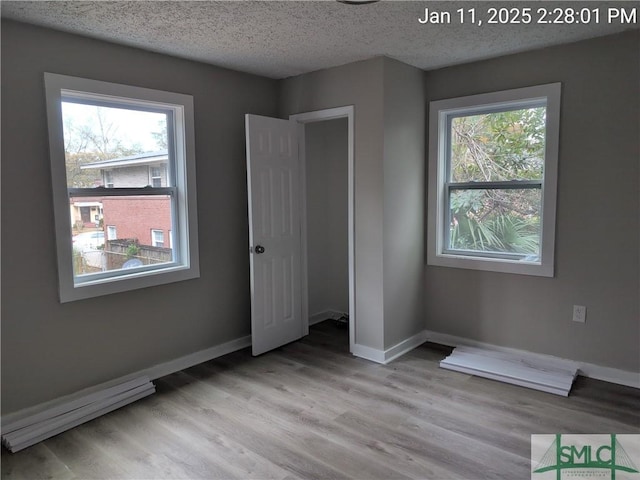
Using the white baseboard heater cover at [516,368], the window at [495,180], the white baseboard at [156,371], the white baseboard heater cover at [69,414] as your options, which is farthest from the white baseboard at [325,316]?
the white baseboard heater cover at [69,414]

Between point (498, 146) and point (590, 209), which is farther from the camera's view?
point (498, 146)

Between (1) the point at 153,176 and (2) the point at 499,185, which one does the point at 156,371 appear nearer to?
(1) the point at 153,176

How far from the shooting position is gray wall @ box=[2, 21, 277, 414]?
2.63 m

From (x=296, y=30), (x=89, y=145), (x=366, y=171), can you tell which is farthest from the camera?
(x=366, y=171)

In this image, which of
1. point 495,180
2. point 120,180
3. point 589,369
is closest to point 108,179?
point 120,180

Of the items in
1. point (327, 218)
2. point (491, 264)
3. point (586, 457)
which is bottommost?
point (586, 457)

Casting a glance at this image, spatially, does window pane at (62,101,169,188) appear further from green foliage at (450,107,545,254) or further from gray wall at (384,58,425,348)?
green foliage at (450,107,545,254)

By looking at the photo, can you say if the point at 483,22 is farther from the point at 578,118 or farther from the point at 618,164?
the point at 618,164

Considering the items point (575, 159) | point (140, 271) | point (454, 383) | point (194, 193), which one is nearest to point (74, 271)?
point (140, 271)

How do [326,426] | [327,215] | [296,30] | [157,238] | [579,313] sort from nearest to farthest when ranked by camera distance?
[326,426], [296,30], [579,313], [157,238], [327,215]

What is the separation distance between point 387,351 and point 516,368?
963 millimetres

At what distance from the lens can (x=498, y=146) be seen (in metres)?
3.67

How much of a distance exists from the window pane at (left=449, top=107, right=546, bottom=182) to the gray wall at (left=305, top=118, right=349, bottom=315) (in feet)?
3.82

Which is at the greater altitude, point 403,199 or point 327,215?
point 403,199
